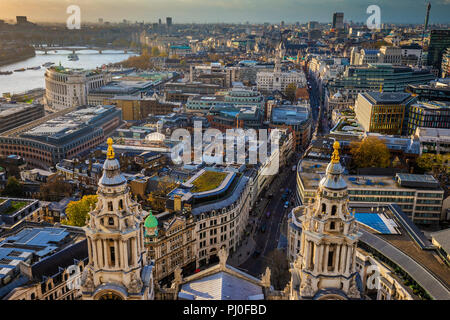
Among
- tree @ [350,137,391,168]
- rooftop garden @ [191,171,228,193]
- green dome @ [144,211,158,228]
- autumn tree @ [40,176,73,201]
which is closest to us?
green dome @ [144,211,158,228]

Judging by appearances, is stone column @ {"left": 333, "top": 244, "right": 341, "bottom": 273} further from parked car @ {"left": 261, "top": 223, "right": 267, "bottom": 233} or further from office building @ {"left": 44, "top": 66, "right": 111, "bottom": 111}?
office building @ {"left": 44, "top": 66, "right": 111, "bottom": 111}

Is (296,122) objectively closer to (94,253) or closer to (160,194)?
(160,194)

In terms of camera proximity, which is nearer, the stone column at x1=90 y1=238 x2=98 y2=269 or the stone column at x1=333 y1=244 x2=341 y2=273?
the stone column at x1=90 y1=238 x2=98 y2=269

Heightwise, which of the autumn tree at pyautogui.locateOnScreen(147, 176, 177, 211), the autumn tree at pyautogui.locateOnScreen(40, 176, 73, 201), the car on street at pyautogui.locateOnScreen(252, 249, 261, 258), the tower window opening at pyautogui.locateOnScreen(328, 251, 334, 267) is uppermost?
the tower window opening at pyautogui.locateOnScreen(328, 251, 334, 267)

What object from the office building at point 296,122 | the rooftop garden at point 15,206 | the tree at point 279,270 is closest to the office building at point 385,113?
the office building at point 296,122

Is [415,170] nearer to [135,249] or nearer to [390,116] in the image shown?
[390,116]

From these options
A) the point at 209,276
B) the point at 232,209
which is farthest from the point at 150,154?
the point at 209,276

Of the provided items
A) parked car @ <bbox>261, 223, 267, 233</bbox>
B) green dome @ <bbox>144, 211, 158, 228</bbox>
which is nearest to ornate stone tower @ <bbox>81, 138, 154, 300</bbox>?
green dome @ <bbox>144, 211, 158, 228</bbox>
